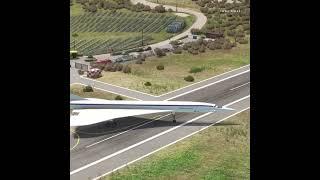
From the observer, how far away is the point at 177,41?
393 ft

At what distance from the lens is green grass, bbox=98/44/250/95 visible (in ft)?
282

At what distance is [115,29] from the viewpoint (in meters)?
134

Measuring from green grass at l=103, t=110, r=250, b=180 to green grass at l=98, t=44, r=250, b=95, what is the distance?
73.9 feet

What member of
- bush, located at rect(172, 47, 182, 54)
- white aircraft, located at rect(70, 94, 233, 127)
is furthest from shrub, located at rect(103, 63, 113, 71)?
white aircraft, located at rect(70, 94, 233, 127)

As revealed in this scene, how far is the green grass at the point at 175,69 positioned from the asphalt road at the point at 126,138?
30.6 feet

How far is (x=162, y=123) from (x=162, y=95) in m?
13.7

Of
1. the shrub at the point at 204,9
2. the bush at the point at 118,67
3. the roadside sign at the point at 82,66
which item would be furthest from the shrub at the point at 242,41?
the roadside sign at the point at 82,66

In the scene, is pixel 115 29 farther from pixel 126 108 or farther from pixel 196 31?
pixel 126 108

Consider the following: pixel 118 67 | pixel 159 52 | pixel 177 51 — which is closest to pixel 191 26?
pixel 177 51

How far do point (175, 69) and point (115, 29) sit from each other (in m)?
43.3

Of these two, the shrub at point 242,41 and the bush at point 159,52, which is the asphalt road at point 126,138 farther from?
the shrub at point 242,41
